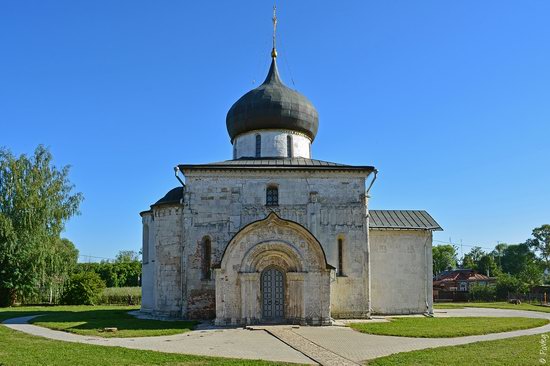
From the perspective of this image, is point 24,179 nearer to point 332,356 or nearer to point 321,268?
point 321,268

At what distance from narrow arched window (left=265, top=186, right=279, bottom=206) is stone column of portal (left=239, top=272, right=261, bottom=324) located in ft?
12.3

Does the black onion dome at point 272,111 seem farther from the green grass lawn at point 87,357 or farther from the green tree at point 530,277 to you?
the green tree at point 530,277

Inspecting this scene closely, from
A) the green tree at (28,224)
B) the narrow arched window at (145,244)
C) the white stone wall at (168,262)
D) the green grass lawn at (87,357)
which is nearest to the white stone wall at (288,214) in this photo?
the white stone wall at (168,262)

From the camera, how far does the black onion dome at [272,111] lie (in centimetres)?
2555

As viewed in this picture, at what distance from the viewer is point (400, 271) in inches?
1017

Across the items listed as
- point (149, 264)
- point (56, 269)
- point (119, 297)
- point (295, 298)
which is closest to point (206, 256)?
point (295, 298)

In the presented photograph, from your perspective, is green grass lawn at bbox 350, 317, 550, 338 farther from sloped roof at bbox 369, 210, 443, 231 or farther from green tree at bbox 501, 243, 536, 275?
green tree at bbox 501, 243, 536, 275

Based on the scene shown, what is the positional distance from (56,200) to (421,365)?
29.0 metres

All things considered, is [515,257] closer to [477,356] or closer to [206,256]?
[206,256]

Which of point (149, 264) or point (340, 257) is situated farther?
point (149, 264)

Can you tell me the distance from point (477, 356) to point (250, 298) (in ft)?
32.3

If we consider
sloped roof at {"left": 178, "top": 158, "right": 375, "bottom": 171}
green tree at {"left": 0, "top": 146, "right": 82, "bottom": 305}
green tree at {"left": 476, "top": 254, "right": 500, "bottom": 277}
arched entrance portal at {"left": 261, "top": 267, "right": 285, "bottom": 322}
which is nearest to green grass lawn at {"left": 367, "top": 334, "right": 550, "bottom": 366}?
arched entrance portal at {"left": 261, "top": 267, "right": 285, "bottom": 322}

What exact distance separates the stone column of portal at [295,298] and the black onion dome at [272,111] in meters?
8.29

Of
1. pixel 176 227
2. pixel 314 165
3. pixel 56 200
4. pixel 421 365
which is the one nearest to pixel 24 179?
pixel 56 200
